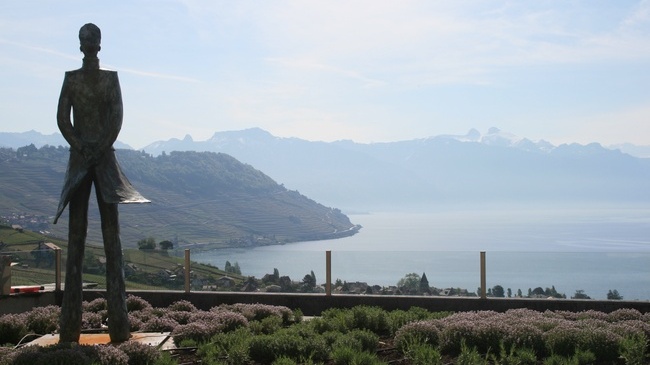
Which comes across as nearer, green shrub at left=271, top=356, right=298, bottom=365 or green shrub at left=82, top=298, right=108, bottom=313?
green shrub at left=271, top=356, right=298, bottom=365

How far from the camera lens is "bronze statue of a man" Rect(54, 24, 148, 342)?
12.5 meters

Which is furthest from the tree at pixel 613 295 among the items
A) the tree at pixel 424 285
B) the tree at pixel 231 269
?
the tree at pixel 231 269

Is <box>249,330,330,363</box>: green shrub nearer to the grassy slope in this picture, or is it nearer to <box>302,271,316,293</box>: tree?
<box>302,271,316,293</box>: tree

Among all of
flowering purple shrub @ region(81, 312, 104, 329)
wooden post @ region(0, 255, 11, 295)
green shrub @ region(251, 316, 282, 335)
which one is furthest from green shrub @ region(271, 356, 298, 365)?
wooden post @ region(0, 255, 11, 295)

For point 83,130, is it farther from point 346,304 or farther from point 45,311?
point 346,304

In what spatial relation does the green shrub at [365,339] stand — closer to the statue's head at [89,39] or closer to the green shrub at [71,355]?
the green shrub at [71,355]

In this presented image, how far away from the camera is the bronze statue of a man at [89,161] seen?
40.9ft

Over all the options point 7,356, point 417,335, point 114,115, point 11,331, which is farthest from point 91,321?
point 417,335

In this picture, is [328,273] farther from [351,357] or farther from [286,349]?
[351,357]

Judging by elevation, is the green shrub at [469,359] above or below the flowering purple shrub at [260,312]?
below

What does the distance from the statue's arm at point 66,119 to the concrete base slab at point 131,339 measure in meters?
2.77

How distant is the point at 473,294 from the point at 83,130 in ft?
31.2

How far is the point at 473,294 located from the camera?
1864 cm

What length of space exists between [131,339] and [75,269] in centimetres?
131
